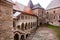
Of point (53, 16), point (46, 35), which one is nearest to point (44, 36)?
point (46, 35)

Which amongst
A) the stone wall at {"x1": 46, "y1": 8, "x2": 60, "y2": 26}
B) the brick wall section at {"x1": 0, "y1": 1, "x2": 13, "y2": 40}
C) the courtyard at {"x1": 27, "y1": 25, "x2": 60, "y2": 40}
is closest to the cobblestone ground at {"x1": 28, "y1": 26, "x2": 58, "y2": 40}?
the courtyard at {"x1": 27, "y1": 25, "x2": 60, "y2": 40}

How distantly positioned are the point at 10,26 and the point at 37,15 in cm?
3001

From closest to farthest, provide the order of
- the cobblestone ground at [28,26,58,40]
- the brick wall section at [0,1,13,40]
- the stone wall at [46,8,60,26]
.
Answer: the brick wall section at [0,1,13,40]
the cobblestone ground at [28,26,58,40]
the stone wall at [46,8,60,26]

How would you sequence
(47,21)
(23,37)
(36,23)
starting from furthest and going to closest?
(47,21), (36,23), (23,37)

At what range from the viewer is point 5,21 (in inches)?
192

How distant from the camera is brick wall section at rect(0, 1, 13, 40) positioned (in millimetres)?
4713

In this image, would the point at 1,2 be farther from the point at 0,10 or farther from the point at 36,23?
the point at 36,23

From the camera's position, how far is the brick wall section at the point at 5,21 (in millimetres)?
4713

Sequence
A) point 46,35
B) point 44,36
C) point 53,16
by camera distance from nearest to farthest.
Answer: point 44,36, point 46,35, point 53,16

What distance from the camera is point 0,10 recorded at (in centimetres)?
458

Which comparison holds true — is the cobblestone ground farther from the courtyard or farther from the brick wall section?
the brick wall section

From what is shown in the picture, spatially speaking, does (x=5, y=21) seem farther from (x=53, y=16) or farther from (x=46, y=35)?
(x=53, y=16)

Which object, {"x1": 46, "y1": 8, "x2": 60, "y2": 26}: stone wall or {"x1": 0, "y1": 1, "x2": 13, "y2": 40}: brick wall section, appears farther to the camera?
{"x1": 46, "y1": 8, "x2": 60, "y2": 26}: stone wall

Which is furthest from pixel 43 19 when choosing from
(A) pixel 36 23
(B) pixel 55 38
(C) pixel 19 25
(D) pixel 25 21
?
(B) pixel 55 38
